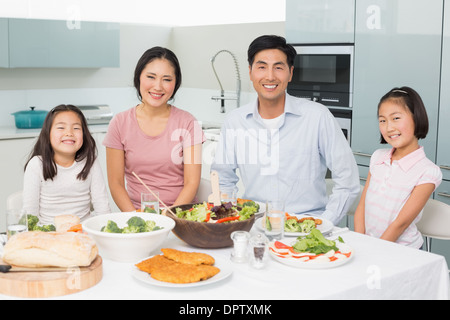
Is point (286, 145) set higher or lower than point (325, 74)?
lower

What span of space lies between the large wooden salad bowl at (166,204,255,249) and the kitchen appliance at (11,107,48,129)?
3196 mm

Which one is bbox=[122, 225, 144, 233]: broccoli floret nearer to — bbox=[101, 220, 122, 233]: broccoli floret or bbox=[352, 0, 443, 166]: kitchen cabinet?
bbox=[101, 220, 122, 233]: broccoli floret

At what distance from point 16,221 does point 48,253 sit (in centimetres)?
29

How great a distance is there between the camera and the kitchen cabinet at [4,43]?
432 cm

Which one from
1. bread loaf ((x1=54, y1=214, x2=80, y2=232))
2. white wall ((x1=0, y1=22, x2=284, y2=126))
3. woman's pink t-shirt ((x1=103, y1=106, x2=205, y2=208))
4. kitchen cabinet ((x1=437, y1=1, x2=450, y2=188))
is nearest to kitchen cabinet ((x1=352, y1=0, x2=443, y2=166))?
kitchen cabinet ((x1=437, y1=1, x2=450, y2=188))

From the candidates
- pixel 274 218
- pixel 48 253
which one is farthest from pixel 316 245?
pixel 48 253

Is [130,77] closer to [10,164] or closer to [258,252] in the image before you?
[10,164]

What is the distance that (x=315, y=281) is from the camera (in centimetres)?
150

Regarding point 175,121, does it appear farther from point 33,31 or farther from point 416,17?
point 33,31

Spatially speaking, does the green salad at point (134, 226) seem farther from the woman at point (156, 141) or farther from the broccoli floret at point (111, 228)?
the woman at point (156, 141)

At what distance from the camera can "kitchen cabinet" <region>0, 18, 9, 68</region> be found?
4.32m

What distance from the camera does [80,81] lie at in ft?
17.0
